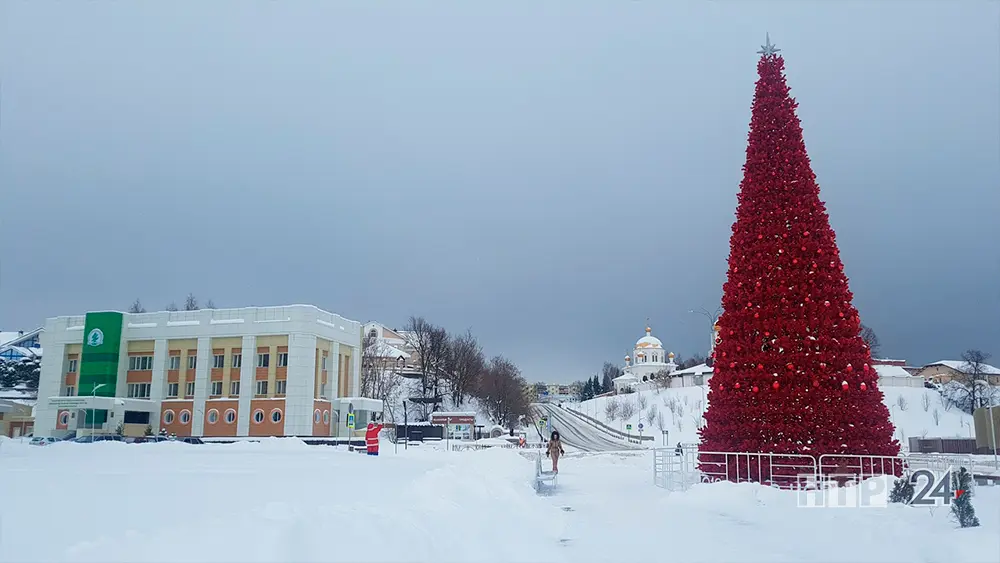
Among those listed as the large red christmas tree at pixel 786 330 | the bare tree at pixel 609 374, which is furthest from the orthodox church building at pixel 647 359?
the large red christmas tree at pixel 786 330

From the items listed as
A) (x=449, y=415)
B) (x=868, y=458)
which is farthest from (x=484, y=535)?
(x=449, y=415)

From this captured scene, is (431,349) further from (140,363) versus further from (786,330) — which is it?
(786,330)

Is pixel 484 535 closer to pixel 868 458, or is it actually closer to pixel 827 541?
pixel 827 541

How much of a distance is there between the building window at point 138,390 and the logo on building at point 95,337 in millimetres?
4364

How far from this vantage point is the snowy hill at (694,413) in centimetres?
6000

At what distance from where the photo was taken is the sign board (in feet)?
191

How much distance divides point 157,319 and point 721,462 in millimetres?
58451

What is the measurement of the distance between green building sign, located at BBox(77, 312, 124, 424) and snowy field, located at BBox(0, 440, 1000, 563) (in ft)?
161

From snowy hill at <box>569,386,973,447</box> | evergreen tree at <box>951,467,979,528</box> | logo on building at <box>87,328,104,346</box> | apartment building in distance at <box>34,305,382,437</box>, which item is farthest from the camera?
logo on building at <box>87,328,104,346</box>

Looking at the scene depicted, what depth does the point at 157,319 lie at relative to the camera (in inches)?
2477

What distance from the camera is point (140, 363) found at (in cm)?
6306

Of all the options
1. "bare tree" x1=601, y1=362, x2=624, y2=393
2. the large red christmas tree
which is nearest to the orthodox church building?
"bare tree" x1=601, y1=362, x2=624, y2=393

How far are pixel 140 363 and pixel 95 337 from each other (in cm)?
414

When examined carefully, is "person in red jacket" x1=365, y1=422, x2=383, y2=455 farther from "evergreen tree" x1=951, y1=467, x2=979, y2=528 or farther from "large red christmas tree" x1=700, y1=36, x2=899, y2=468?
"evergreen tree" x1=951, y1=467, x2=979, y2=528
